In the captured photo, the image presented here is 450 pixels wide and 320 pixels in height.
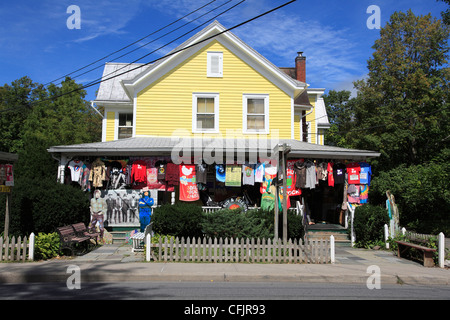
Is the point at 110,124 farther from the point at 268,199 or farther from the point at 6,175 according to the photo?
the point at 268,199

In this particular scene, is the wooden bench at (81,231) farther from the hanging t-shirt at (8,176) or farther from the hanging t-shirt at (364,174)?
the hanging t-shirt at (364,174)

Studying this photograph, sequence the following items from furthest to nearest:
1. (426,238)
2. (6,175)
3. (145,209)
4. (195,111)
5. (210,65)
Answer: (210,65), (195,111), (145,209), (426,238), (6,175)

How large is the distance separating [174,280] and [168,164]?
21.8ft

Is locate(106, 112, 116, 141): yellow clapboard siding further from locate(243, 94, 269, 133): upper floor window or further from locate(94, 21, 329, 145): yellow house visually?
locate(243, 94, 269, 133): upper floor window

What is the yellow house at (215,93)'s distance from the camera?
56.7 ft

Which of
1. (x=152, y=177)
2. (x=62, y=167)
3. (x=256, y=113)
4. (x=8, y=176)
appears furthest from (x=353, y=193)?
(x=8, y=176)

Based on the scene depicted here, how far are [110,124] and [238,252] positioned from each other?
40.6 feet

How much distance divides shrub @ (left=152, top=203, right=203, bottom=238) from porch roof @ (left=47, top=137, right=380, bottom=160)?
314 centimetres

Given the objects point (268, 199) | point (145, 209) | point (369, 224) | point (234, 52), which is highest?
point (234, 52)

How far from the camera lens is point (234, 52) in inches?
696

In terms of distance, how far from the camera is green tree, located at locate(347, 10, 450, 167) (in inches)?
1064

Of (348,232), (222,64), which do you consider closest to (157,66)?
(222,64)

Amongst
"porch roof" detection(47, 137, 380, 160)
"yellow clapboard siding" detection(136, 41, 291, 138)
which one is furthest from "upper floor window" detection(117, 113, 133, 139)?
"porch roof" detection(47, 137, 380, 160)

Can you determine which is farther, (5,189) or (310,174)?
(310,174)
